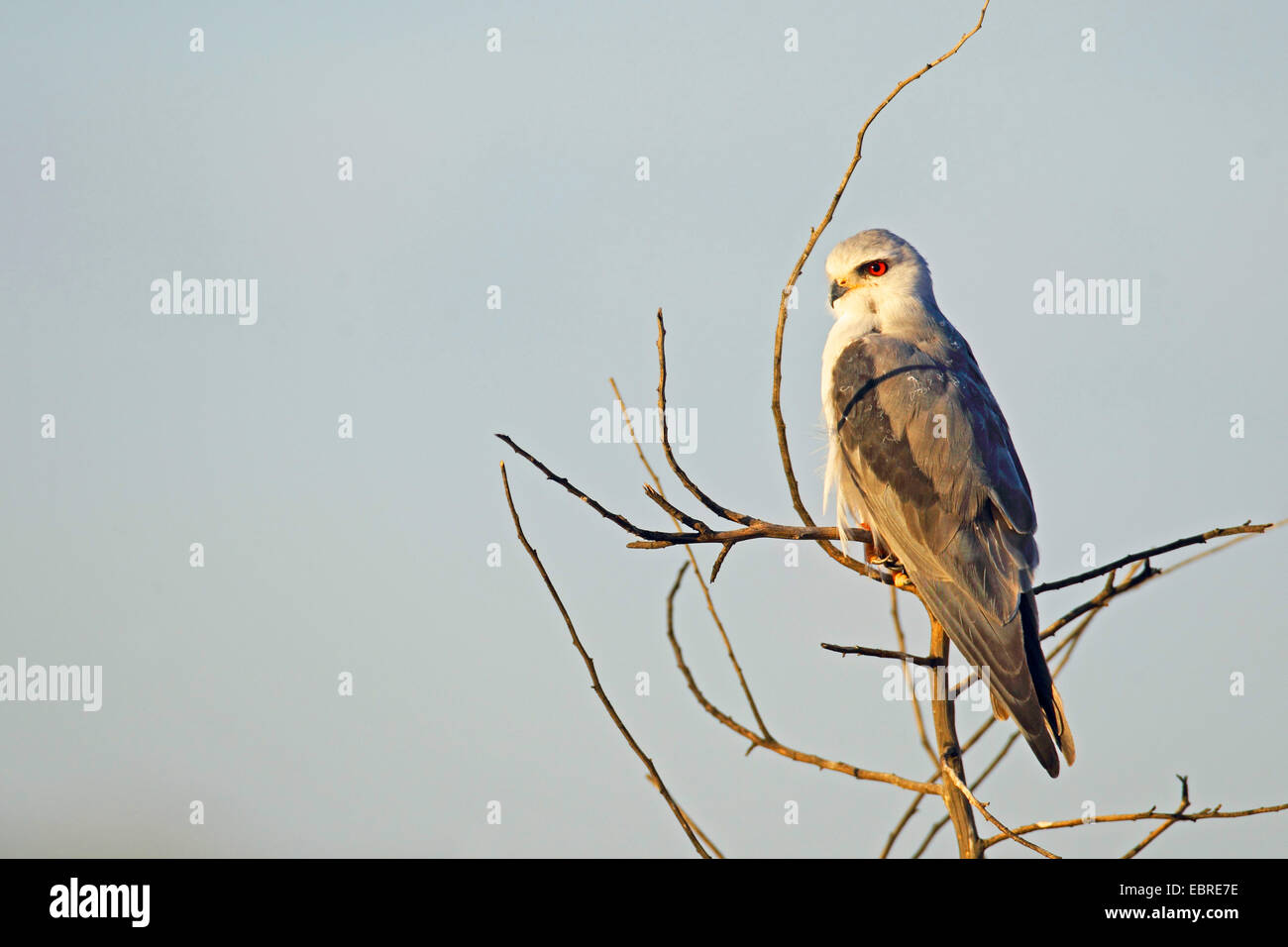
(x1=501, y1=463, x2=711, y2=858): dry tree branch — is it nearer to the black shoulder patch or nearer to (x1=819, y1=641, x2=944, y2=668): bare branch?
(x1=819, y1=641, x2=944, y2=668): bare branch

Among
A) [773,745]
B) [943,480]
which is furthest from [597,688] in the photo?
[943,480]

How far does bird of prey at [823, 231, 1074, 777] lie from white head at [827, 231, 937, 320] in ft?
0.03

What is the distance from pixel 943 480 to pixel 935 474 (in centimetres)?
5

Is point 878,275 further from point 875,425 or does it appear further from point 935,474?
point 935,474

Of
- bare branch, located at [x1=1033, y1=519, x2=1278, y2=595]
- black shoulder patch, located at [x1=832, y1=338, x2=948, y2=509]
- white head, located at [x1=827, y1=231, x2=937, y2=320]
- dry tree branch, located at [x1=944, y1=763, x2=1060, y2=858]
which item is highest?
white head, located at [x1=827, y1=231, x2=937, y2=320]

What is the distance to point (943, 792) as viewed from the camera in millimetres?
3189

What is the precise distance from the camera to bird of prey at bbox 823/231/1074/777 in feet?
15.1

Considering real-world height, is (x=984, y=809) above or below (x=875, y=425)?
below

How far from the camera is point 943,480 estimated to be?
5.16 m

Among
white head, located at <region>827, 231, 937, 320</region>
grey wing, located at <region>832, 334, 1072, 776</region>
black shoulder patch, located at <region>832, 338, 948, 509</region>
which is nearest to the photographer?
grey wing, located at <region>832, 334, 1072, 776</region>

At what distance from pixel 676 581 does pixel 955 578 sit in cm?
145

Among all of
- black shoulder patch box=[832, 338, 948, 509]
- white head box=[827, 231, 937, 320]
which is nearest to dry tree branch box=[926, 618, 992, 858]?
black shoulder patch box=[832, 338, 948, 509]

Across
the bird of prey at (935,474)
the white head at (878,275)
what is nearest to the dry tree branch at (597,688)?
the bird of prey at (935,474)

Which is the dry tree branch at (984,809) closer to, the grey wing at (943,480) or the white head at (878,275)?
the grey wing at (943,480)
